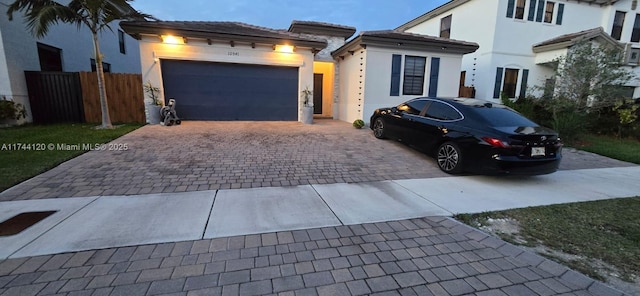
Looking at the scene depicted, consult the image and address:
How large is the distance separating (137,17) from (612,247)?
12217 mm

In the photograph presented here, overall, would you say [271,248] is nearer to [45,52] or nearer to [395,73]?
[395,73]

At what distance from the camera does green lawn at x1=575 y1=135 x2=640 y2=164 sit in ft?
23.7

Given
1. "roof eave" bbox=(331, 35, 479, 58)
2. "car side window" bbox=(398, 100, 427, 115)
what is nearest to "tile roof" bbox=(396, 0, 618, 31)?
"roof eave" bbox=(331, 35, 479, 58)

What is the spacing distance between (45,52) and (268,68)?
30.8 ft

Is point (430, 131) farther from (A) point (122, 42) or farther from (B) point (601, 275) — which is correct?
(A) point (122, 42)

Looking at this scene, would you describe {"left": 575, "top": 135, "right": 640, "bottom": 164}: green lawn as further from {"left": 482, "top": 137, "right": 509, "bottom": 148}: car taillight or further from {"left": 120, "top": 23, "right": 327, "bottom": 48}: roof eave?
{"left": 120, "top": 23, "right": 327, "bottom": 48}: roof eave

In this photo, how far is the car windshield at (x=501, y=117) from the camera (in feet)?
16.4

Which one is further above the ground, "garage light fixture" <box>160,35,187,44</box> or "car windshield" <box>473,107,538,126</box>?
"garage light fixture" <box>160,35,187,44</box>

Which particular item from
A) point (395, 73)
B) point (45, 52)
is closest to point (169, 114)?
point (45, 52)

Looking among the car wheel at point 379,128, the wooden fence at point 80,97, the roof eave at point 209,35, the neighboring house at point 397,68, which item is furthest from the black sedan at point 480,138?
the wooden fence at point 80,97

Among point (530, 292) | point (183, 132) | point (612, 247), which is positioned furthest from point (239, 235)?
point (183, 132)

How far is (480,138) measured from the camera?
4.79 metres

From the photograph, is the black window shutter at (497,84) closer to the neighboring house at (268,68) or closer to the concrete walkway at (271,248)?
the neighboring house at (268,68)

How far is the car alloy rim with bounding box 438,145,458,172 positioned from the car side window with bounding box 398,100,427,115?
1.30 metres
